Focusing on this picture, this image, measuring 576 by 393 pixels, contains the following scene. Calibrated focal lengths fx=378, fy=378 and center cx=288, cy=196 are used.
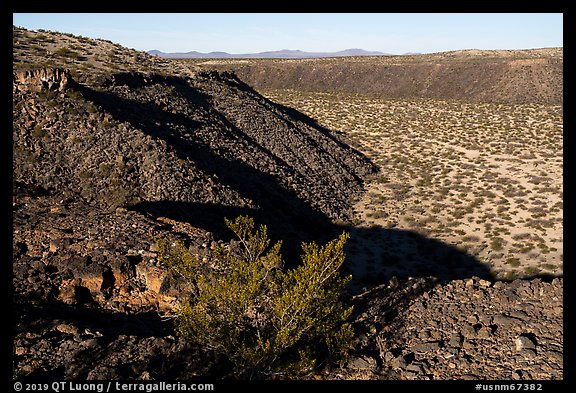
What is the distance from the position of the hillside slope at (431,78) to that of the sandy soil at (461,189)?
29.1m

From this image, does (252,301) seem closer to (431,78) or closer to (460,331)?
(460,331)

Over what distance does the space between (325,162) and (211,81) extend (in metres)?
18.9

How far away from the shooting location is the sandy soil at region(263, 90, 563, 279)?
82.2ft

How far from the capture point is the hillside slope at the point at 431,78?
9344 cm

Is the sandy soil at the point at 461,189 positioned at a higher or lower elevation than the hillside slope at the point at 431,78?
lower

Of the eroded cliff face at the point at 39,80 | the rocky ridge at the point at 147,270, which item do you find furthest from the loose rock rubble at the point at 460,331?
the eroded cliff face at the point at 39,80

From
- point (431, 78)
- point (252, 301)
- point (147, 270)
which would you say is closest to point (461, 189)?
point (147, 270)

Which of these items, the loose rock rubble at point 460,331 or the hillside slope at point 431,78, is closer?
the loose rock rubble at point 460,331

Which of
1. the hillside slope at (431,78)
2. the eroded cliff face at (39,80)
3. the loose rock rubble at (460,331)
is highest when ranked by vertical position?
the hillside slope at (431,78)

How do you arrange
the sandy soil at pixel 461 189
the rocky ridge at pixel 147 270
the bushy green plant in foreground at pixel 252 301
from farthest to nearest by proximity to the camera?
Answer: the sandy soil at pixel 461 189 → the rocky ridge at pixel 147 270 → the bushy green plant in foreground at pixel 252 301

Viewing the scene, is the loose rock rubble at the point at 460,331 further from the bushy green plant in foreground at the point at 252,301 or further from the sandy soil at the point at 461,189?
the sandy soil at the point at 461,189

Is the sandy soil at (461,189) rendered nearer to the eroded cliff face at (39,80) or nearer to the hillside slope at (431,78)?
the eroded cliff face at (39,80)

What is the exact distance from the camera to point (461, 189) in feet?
119

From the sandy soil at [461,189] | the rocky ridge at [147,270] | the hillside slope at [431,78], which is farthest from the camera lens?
the hillside slope at [431,78]
